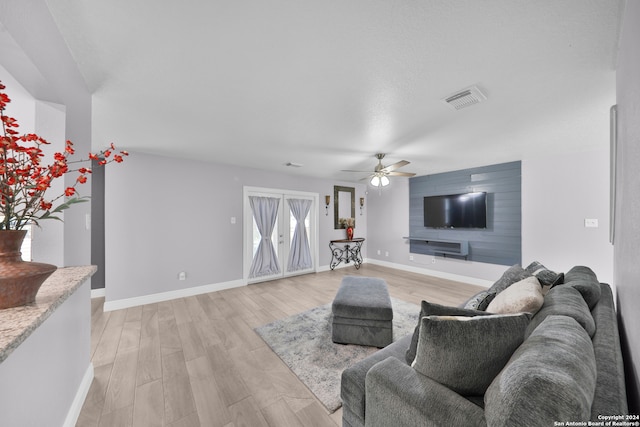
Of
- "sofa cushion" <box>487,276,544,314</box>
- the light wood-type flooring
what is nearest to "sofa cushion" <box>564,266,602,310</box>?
"sofa cushion" <box>487,276,544,314</box>

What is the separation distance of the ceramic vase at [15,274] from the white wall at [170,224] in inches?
125

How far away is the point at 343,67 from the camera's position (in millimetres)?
1656

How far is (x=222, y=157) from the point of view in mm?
3984

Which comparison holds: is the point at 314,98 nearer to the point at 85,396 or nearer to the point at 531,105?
the point at 531,105

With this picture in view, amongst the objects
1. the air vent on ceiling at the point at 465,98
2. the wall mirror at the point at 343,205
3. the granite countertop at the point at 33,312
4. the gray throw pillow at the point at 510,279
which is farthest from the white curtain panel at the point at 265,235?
the gray throw pillow at the point at 510,279

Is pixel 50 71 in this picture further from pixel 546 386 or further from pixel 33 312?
pixel 546 386

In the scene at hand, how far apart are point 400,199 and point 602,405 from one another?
5665mm

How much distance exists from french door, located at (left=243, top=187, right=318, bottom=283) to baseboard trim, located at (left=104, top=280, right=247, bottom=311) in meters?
0.37

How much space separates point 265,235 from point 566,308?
14.9 feet

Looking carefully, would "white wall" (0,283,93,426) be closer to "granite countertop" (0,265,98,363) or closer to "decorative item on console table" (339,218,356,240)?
"granite countertop" (0,265,98,363)

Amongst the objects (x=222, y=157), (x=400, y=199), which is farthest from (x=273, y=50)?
(x=400, y=199)

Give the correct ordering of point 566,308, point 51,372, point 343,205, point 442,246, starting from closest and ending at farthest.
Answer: point 566,308 → point 51,372 → point 442,246 → point 343,205

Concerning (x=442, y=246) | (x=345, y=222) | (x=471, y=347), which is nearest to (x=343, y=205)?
(x=345, y=222)

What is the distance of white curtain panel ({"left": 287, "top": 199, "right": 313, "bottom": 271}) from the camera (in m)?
5.45
